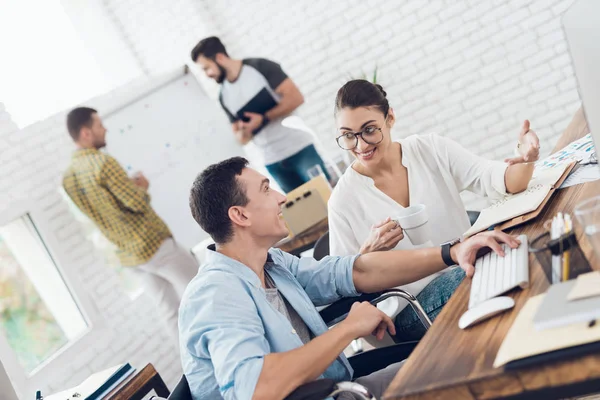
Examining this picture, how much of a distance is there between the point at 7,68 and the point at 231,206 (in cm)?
301

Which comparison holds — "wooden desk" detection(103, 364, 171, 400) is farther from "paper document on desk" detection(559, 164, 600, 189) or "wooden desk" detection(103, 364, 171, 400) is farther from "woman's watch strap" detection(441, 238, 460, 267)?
"paper document on desk" detection(559, 164, 600, 189)

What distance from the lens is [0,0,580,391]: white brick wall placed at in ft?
13.2

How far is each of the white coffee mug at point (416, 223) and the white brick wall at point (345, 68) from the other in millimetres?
2603

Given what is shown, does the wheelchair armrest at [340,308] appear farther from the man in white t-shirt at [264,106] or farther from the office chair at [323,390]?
the man in white t-shirt at [264,106]

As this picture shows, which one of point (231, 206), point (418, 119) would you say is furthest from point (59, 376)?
point (418, 119)

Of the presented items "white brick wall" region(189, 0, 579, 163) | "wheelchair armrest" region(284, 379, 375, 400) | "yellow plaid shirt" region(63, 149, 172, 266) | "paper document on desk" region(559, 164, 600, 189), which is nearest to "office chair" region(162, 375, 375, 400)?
"wheelchair armrest" region(284, 379, 375, 400)

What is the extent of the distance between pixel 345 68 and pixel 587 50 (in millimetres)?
3843

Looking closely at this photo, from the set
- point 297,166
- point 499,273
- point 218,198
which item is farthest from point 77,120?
point 499,273

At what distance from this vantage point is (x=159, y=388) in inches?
101

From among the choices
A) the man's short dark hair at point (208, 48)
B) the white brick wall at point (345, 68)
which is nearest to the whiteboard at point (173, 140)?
the white brick wall at point (345, 68)

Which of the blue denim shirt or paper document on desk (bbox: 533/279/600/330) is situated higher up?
the blue denim shirt

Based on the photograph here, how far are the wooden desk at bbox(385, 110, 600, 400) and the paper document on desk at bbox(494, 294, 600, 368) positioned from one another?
21mm

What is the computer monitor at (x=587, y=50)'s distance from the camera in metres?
1.01

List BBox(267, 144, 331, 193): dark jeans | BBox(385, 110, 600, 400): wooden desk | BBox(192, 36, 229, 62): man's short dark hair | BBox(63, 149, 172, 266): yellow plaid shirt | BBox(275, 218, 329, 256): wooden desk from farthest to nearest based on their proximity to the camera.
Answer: BBox(267, 144, 331, 193): dark jeans
BBox(192, 36, 229, 62): man's short dark hair
BBox(63, 149, 172, 266): yellow plaid shirt
BBox(275, 218, 329, 256): wooden desk
BBox(385, 110, 600, 400): wooden desk
